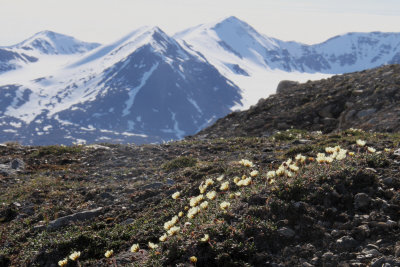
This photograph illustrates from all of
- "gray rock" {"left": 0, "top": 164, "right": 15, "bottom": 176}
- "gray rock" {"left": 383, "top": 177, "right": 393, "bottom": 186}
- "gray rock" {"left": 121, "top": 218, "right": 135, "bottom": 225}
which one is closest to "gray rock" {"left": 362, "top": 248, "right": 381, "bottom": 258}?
"gray rock" {"left": 383, "top": 177, "right": 393, "bottom": 186}

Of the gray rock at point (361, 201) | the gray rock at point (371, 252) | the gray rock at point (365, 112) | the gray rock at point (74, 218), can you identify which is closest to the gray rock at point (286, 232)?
the gray rock at point (371, 252)

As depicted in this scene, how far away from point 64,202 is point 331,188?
7740 mm

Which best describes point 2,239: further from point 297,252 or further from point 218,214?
point 297,252

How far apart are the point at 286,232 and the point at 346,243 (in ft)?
2.98

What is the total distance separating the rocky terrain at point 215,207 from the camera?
6176 millimetres

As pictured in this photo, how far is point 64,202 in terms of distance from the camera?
Result: 11.5 metres

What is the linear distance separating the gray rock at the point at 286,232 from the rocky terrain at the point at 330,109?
434 inches

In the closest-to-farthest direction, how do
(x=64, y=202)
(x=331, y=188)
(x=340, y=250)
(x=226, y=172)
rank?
(x=340, y=250) < (x=331, y=188) < (x=226, y=172) < (x=64, y=202)

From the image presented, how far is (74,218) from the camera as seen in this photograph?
9.83 m

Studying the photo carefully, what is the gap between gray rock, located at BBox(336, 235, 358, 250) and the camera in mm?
5948

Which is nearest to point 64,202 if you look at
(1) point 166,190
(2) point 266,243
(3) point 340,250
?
(1) point 166,190

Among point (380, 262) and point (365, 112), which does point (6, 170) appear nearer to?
point (380, 262)

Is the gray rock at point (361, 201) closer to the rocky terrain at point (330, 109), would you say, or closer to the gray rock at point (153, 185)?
the gray rock at point (153, 185)

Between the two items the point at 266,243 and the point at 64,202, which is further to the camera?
the point at 64,202
